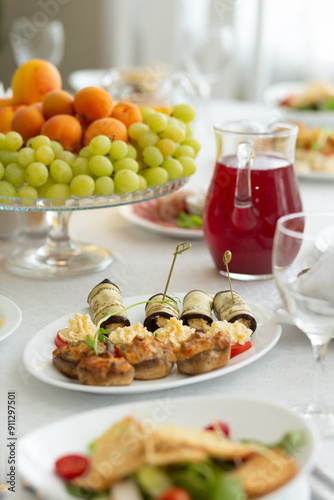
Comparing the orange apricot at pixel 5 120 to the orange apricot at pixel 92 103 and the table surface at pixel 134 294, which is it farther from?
the table surface at pixel 134 294

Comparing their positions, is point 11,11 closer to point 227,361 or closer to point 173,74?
point 173,74

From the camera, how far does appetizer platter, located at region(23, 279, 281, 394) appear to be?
79 cm

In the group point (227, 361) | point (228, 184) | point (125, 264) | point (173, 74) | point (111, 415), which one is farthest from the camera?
point (173, 74)

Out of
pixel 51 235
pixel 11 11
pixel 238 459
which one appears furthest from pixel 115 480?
pixel 11 11

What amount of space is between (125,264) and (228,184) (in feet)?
0.84

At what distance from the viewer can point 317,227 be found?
87cm

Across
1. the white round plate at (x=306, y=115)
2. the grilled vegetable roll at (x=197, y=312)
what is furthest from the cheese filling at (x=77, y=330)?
the white round plate at (x=306, y=115)

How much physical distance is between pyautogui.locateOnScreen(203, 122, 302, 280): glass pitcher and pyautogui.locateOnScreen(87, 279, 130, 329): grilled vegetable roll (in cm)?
27

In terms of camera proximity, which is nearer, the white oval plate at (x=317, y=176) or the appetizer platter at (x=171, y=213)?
the appetizer platter at (x=171, y=213)

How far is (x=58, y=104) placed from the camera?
119cm

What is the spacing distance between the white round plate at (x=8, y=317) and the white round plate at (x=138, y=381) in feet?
0.14

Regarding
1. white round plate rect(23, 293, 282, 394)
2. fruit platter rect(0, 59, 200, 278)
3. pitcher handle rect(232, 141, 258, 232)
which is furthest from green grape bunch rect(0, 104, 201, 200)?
white round plate rect(23, 293, 282, 394)

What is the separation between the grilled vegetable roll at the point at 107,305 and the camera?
922 millimetres

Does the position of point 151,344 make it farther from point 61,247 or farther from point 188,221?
point 188,221
